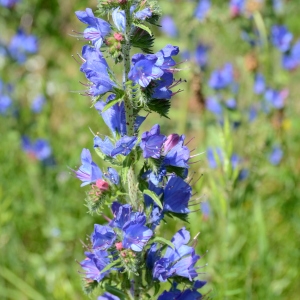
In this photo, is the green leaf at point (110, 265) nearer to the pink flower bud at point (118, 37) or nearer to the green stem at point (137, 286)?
the green stem at point (137, 286)

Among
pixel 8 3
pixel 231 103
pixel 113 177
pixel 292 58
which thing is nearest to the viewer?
pixel 113 177

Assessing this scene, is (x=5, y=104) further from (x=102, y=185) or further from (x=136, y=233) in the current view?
(x=136, y=233)

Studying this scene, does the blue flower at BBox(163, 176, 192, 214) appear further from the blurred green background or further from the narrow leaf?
the blurred green background

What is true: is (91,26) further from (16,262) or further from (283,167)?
(283,167)

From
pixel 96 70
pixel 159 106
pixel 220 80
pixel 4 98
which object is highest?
pixel 96 70

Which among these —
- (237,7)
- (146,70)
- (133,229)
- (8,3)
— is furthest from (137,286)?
(8,3)

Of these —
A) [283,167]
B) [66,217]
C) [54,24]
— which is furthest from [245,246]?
[54,24]
